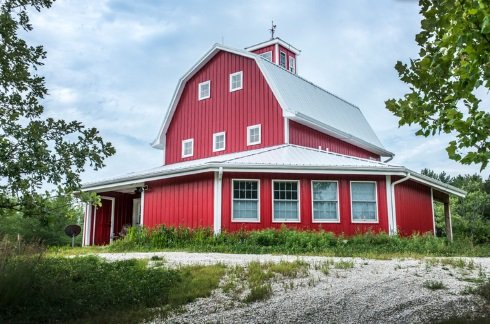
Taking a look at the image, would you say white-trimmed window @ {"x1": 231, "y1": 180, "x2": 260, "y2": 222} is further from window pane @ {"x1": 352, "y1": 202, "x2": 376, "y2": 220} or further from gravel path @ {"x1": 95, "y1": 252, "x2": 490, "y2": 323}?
gravel path @ {"x1": 95, "y1": 252, "x2": 490, "y2": 323}

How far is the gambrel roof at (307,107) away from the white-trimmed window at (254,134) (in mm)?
1439

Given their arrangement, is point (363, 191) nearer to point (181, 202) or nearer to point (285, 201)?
point (285, 201)

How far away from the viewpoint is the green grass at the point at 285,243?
1292 cm

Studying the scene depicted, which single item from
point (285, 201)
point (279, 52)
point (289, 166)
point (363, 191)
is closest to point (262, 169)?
point (289, 166)

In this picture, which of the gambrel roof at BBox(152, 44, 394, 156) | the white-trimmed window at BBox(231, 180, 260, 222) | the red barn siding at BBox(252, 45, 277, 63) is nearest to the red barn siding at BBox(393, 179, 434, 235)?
the gambrel roof at BBox(152, 44, 394, 156)

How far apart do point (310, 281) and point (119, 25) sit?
6.87 m

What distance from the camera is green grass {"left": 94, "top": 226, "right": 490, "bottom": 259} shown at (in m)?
12.9

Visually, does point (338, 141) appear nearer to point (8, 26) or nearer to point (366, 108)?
point (366, 108)

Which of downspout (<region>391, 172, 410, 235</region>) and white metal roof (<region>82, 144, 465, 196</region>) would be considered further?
downspout (<region>391, 172, 410, 235</region>)

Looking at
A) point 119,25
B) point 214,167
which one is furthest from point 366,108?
point 119,25

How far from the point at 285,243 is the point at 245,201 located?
2299 millimetres

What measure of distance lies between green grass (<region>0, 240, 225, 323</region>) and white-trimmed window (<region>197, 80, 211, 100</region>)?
41.3 feet

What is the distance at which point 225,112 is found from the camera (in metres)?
20.2

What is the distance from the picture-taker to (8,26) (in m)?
7.19
